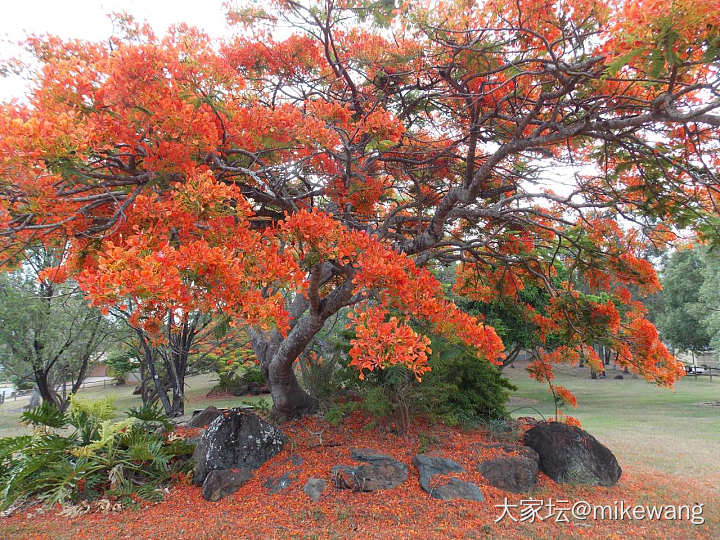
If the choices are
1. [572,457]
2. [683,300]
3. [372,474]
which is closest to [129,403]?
[372,474]

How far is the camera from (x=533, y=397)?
19.2 metres

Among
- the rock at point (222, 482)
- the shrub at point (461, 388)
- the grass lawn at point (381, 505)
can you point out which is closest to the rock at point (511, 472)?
the grass lawn at point (381, 505)

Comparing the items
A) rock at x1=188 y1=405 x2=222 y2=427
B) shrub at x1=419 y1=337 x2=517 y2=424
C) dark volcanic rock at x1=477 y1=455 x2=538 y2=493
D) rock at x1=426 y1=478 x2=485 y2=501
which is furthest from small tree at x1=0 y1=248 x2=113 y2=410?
dark volcanic rock at x1=477 y1=455 x2=538 y2=493

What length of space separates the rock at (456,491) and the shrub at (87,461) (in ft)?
10.5

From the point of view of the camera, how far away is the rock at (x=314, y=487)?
4.51m

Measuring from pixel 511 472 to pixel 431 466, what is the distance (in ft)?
3.17

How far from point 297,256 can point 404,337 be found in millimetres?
1207

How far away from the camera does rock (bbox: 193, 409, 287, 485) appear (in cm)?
511

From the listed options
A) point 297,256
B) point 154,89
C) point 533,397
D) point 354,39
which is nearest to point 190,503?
point 297,256

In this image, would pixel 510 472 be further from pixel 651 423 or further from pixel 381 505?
pixel 651 423

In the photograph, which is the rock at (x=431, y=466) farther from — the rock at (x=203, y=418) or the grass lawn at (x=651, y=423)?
the rock at (x=203, y=418)

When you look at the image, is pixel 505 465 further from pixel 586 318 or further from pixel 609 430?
pixel 609 430

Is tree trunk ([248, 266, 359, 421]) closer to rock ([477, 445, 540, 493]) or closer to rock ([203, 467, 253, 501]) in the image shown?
rock ([203, 467, 253, 501])

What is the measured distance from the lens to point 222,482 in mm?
4805
